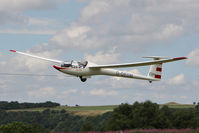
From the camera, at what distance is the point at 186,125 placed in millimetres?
121438

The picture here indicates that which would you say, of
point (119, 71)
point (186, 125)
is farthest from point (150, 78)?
point (186, 125)

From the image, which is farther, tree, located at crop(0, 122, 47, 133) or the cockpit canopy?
tree, located at crop(0, 122, 47, 133)

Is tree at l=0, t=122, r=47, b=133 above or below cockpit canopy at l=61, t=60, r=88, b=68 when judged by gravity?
below

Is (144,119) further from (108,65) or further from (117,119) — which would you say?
(108,65)

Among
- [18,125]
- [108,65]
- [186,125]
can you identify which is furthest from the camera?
[18,125]

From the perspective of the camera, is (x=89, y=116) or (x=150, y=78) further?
(x=89, y=116)

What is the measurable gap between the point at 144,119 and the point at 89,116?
72876mm

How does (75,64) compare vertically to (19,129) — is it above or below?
above

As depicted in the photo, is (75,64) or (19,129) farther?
(19,129)

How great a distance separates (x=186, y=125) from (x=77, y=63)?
8916cm

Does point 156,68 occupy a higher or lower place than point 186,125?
higher

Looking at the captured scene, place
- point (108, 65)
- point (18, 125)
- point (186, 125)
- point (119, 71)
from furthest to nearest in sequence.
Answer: point (18, 125) < point (186, 125) < point (119, 71) < point (108, 65)

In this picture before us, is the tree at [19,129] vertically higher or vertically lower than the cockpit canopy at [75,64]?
lower

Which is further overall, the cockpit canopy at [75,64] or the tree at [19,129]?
the tree at [19,129]
